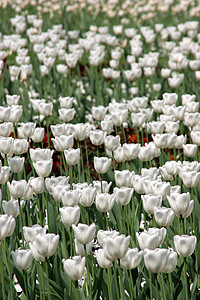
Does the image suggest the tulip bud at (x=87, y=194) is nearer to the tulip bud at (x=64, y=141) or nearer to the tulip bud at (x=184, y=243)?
the tulip bud at (x=184, y=243)

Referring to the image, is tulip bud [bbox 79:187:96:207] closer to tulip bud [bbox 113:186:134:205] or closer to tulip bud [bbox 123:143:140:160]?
tulip bud [bbox 113:186:134:205]

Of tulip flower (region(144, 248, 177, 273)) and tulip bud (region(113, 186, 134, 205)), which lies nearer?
tulip flower (region(144, 248, 177, 273))

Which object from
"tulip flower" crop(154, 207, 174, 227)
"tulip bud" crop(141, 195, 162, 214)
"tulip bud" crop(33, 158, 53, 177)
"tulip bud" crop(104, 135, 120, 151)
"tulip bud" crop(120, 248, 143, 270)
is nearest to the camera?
"tulip bud" crop(120, 248, 143, 270)

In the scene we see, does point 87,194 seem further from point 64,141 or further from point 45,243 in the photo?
point 64,141

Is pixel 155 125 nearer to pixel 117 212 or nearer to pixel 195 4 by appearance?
pixel 117 212

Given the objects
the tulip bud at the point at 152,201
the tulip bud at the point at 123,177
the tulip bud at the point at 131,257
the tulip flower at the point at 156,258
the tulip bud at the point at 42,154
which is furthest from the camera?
the tulip bud at the point at 42,154

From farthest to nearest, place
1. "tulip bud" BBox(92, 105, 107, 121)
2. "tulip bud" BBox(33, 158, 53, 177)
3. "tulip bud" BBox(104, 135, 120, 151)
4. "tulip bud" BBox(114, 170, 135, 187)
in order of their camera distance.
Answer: "tulip bud" BBox(92, 105, 107, 121) < "tulip bud" BBox(104, 135, 120, 151) < "tulip bud" BBox(33, 158, 53, 177) < "tulip bud" BBox(114, 170, 135, 187)

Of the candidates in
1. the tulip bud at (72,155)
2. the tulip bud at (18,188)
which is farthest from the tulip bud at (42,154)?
the tulip bud at (18,188)

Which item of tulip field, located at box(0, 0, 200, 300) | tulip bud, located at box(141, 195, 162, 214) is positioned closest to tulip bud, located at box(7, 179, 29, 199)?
tulip field, located at box(0, 0, 200, 300)

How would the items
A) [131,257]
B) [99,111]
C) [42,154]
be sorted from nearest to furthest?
[131,257], [42,154], [99,111]

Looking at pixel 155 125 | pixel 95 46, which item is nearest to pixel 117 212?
pixel 155 125

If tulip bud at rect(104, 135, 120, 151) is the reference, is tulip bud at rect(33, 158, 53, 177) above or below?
below

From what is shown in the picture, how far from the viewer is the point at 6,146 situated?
3.23m

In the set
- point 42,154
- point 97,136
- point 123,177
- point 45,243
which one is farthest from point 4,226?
point 97,136
